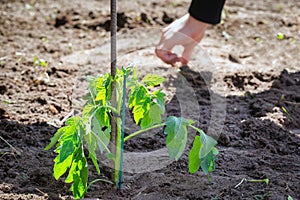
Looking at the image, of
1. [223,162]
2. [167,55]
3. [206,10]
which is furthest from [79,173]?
[206,10]

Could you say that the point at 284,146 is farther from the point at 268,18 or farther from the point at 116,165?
the point at 268,18

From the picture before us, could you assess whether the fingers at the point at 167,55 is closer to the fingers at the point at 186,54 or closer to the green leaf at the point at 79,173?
the fingers at the point at 186,54

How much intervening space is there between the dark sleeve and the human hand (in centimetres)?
6

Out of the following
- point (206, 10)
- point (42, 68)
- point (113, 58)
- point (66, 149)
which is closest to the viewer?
point (66, 149)

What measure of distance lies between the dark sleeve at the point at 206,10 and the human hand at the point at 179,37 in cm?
6

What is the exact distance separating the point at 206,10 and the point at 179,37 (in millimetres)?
232

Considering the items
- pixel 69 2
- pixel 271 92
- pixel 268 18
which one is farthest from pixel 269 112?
pixel 69 2

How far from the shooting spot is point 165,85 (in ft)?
10.8

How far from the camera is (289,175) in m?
2.31

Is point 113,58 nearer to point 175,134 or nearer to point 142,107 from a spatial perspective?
point 142,107

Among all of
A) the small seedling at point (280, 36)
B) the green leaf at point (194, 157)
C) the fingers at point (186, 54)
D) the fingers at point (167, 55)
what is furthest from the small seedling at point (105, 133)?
the small seedling at point (280, 36)

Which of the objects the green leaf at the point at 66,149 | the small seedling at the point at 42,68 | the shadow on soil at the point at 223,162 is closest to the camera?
the green leaf at the point at 66,149

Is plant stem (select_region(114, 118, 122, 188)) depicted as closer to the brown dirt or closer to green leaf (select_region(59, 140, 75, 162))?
the brown dirt

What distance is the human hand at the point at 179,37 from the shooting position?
321cm
